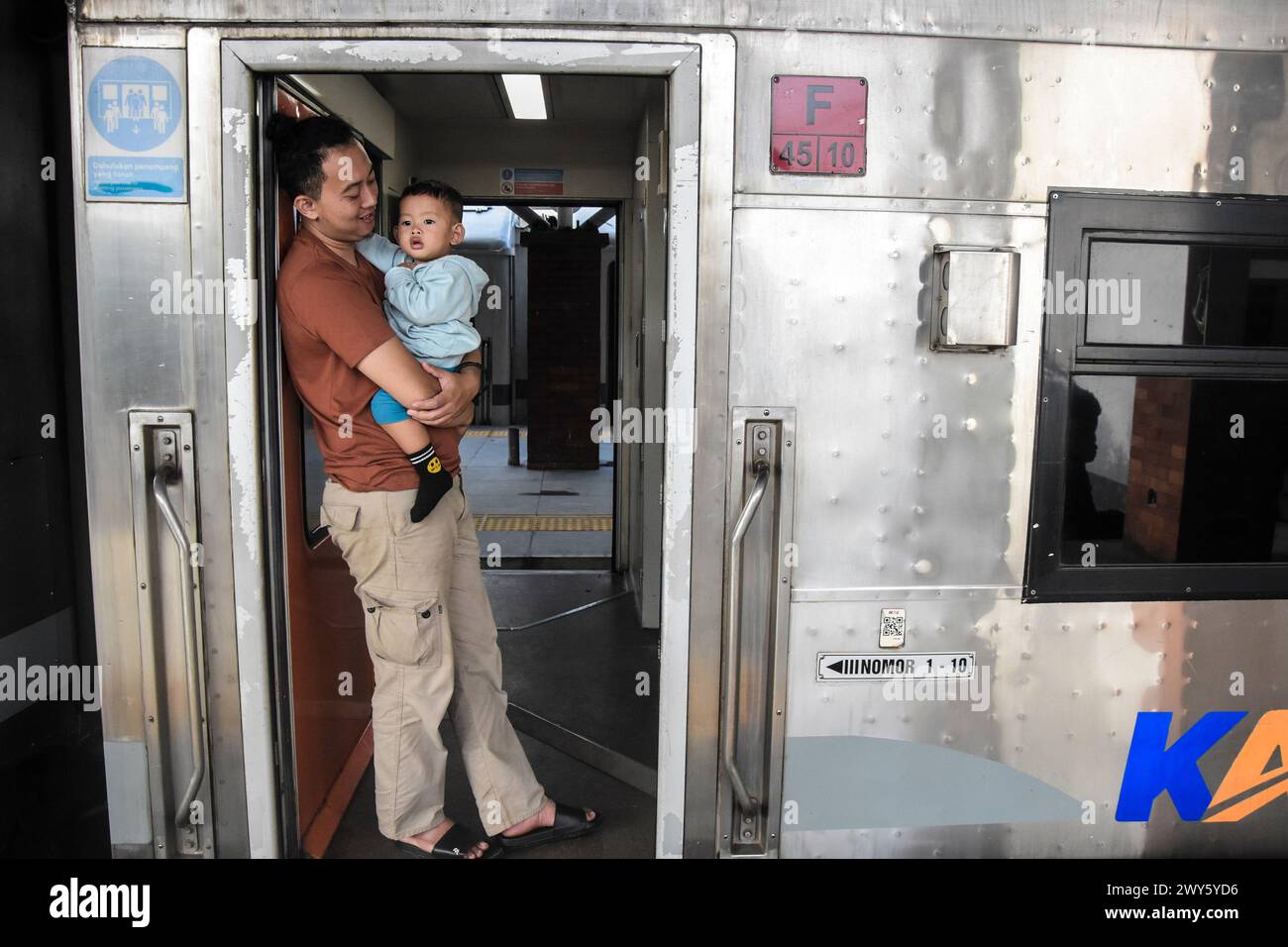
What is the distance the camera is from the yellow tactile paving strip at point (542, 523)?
293 inches

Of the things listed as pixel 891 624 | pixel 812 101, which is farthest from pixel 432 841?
pixel 812 101

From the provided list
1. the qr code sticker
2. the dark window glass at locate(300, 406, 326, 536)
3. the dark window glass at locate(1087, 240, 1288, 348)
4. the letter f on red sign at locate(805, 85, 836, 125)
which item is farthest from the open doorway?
the dark window glass at locate(1087, 240, 1288, 348)

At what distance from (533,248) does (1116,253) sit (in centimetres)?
822

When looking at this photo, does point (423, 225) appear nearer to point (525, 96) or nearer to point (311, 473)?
point (311, 473)

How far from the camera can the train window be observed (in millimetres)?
2283

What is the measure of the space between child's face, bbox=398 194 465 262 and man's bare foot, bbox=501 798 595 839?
1.78 m

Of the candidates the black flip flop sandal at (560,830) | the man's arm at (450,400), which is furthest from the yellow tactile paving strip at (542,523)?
the man's arm at (450,400)

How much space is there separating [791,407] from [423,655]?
4.07 ft

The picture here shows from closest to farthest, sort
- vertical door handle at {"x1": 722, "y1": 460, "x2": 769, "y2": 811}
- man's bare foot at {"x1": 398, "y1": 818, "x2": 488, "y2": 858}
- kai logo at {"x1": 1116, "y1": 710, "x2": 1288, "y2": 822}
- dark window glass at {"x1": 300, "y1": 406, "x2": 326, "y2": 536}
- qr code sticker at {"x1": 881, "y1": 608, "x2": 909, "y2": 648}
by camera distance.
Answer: vertical door handle at {"x1": 722, "y1": 460, "x2": 769, "y2": 811}, qr code sticker at {"x1": 881, "y1": 608, "x2": 909, "y2": 648}, kai logo at {"x1": 1116, "y1": 710, "x2": 1288, "y2": 822}, man's bare foot at {"x1": 398, "y1": 818, "x2": 488, "y2": 858}, dark window glass at {"x1": 300, "y1": 406, "x2": 326, "y2": 536}

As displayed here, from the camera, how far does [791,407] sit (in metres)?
2.26

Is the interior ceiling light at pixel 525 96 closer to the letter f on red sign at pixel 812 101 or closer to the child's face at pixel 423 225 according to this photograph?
the child's face at pixel 423 225

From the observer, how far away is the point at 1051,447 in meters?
2.33

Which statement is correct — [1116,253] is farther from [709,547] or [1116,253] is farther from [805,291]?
[709,547]

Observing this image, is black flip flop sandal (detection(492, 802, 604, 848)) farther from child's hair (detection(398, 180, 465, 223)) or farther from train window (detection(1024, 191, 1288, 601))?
child's hair (detection(398, 180, 465, 223))
